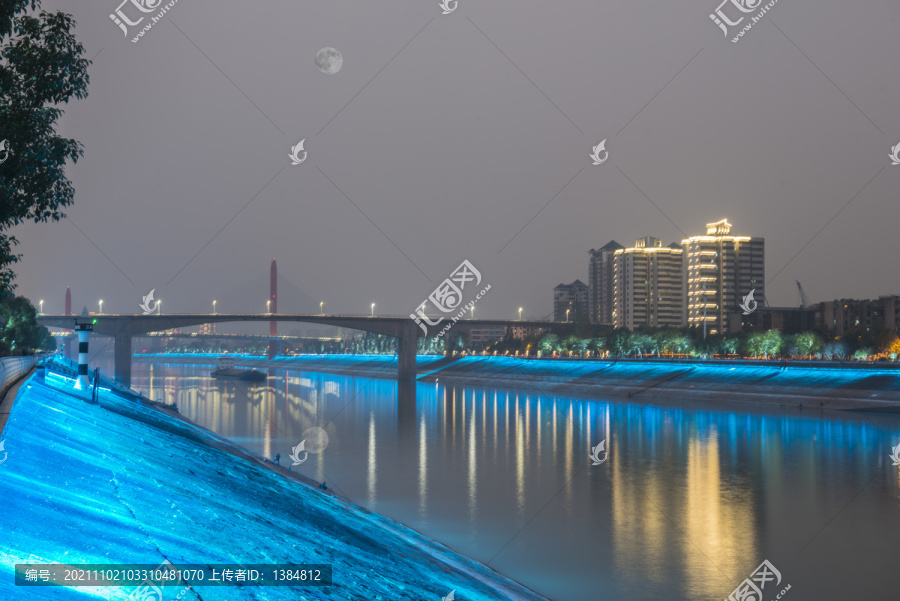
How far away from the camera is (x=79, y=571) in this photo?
8.96 m

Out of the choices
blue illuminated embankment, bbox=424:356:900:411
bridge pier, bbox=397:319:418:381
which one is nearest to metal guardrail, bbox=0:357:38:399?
blue illuminated embankment, bbox=424:356:900:411

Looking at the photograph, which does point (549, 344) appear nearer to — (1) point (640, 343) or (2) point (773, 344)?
(1) point (640, 343)

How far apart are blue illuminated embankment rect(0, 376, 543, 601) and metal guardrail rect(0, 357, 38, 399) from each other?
2.28 metres

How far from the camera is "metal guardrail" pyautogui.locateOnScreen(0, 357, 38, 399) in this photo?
84.3 feet

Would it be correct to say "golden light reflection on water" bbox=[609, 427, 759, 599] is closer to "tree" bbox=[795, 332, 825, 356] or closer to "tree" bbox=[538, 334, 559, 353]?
"tree" bbox=[795, 332, 825, 356]

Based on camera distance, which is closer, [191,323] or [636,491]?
[636,491]

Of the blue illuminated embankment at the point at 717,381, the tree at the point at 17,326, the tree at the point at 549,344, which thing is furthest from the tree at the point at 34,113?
the tree at the point at 549,344

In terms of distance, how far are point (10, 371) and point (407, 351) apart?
258 ft

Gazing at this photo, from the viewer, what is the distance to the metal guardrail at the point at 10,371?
25686 millimetres

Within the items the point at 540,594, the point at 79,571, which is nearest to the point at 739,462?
the point at 540,594

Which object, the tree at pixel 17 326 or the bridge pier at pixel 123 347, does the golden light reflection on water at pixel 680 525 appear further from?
the bridge pier at pixel 123 347

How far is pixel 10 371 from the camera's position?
99.5ft

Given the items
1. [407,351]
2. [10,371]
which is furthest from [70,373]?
[407,351]

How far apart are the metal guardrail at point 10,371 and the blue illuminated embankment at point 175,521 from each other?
89.7 inches
